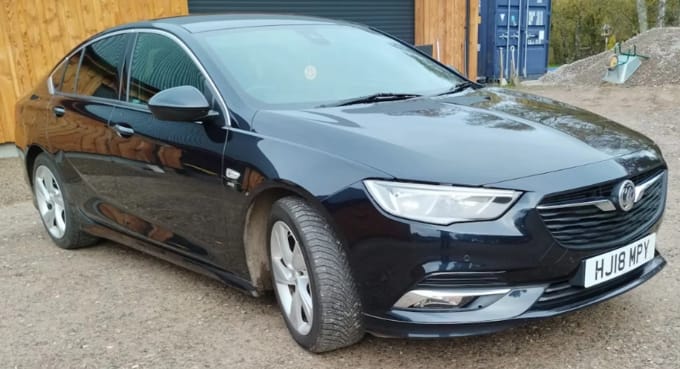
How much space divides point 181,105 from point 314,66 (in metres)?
0.82

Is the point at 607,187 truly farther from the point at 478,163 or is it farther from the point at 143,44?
the point at 143,44

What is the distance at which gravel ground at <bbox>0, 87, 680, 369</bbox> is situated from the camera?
286 centimetres

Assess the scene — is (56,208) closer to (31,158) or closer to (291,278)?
(31,158)

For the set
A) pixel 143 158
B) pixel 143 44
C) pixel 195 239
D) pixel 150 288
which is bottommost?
pixel 150 288

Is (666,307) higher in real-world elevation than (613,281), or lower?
lower

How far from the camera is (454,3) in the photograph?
39.4 feet

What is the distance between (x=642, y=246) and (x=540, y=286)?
64 cm

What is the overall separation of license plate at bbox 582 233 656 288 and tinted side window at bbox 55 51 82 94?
3.64m

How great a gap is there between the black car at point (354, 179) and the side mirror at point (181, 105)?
1cm

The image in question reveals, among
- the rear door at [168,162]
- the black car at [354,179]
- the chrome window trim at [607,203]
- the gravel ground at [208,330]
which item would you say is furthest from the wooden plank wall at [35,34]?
the chrome window trim at [607,203]

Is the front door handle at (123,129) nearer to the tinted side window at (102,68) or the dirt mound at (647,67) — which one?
the tinted side window at (102,68)

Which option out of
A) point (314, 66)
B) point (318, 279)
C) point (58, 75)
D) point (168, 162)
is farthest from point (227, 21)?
point (318, 279)

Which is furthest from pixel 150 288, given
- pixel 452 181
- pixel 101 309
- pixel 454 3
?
pixel 454 3

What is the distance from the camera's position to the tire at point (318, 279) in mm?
2682
